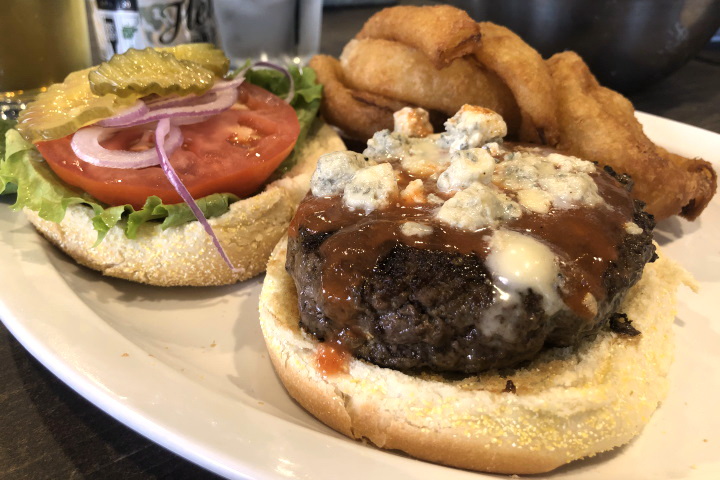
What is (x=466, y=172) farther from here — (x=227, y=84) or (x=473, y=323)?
(x=227, y=84)

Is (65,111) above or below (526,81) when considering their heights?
below

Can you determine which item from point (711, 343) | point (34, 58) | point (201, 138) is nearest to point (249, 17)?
point (34, 58)

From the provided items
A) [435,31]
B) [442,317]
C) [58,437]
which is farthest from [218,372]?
[435,31]

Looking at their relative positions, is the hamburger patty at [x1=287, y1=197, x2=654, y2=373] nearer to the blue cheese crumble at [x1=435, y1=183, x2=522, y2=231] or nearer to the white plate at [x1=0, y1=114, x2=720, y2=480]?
the blue cheese crumble at [x1=435, y1=183, x2=522, y2=231]

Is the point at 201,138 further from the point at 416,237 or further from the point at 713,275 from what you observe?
the point at 713,275

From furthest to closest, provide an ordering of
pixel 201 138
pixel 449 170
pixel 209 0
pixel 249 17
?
pixel 249 17 < pixel 209 0 < pixel 201 138 < pixel 449 170

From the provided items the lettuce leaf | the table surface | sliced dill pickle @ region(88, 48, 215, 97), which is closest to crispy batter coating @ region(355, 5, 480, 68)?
sliced dill pickle @ region(88, 48, 215, 97)

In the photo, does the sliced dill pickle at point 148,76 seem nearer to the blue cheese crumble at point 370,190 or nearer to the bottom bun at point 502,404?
the blue cheese crumble at point 370,190

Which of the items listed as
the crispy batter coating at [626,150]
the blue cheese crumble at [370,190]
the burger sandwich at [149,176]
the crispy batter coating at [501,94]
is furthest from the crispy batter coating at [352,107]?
the blue cheese crumble at [370,190]
